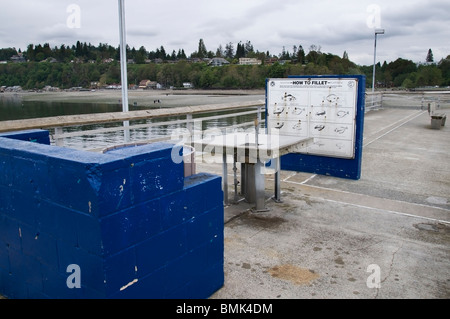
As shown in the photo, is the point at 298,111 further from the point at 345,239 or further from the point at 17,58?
the point at 17,58

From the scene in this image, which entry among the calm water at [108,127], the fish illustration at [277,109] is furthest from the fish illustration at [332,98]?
the calm water at [108,127]

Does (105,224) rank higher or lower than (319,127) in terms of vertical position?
lower

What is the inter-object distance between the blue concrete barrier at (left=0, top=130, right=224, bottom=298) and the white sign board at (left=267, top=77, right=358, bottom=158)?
4.18m

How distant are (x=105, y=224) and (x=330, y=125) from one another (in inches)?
209

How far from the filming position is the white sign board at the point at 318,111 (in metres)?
6.55

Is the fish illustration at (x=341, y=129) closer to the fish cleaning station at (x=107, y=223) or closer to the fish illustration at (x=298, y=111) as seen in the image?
the fish illustration at (x=298, y=111)

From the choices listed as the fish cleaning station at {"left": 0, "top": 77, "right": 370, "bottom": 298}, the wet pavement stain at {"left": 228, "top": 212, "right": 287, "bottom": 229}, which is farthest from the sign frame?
the fish cleaning station at {"left": 0, "top": 77, "right": 370, "bottom": 298}

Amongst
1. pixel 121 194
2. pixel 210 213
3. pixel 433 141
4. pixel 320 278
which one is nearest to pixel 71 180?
pixel 121 194

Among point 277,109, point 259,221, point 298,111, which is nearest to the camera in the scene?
point 259,221

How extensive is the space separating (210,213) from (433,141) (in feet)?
32.1

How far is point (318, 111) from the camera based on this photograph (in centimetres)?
687

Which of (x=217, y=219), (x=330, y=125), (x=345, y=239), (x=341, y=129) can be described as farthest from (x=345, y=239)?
(x=330, y=125)

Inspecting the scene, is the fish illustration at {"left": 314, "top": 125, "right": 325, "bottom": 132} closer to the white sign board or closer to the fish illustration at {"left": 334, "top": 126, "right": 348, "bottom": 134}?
the white sign board
